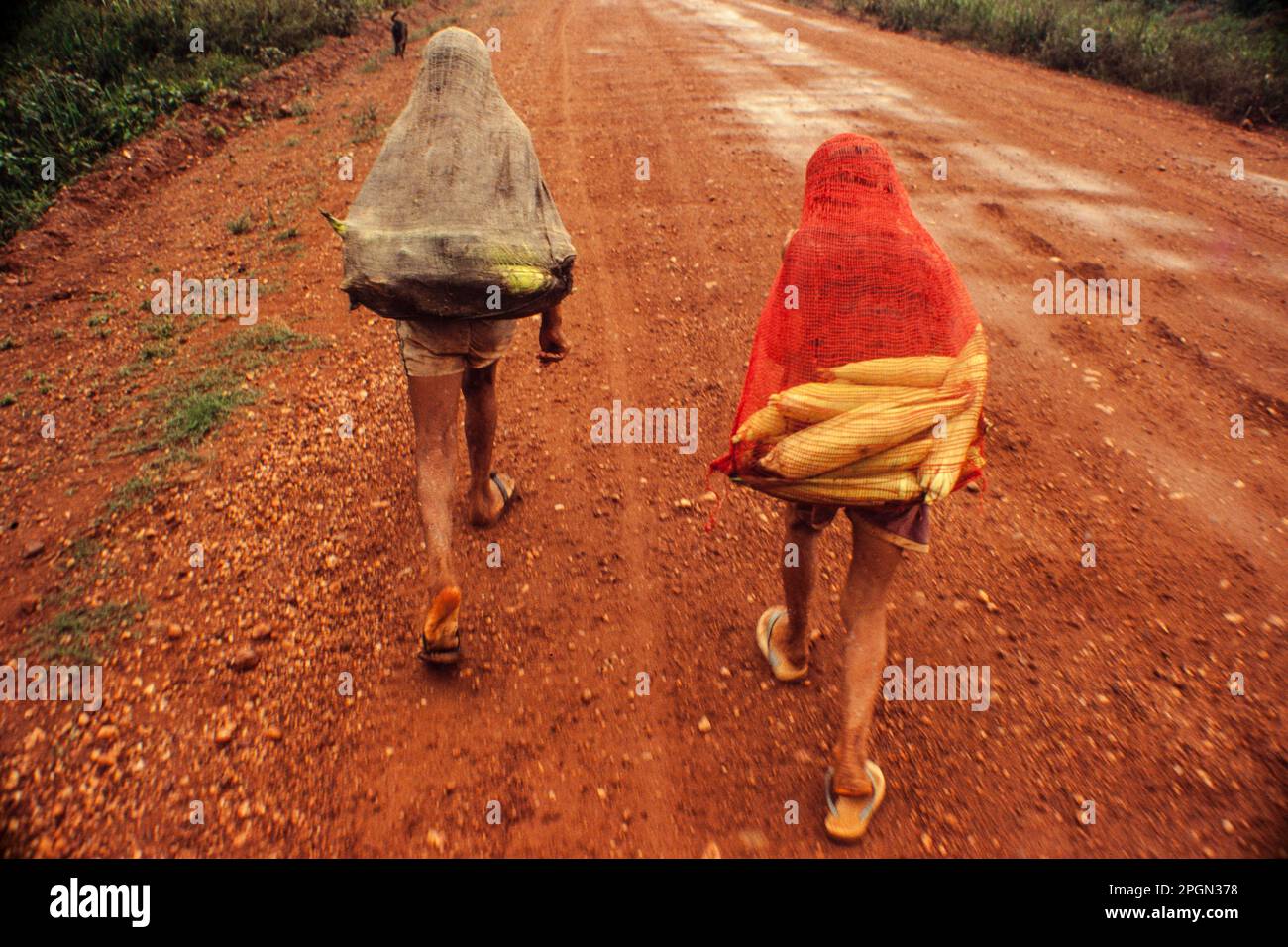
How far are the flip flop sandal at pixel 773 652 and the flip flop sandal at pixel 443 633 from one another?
1.10 m

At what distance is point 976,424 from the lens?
1.88 meters

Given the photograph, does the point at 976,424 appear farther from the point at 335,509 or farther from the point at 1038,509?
the point at 335,509

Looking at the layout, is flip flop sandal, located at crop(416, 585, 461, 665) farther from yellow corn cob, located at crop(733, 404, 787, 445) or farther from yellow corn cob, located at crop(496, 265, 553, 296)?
yellow corn cob, located at crop(733, 404, 787, 445)

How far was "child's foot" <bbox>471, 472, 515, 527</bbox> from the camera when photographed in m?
3.29

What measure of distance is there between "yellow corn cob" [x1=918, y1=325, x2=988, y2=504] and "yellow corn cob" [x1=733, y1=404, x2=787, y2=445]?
0.37 meters

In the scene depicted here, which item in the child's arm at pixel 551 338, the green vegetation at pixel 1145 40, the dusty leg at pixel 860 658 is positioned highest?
the green vegetation at pixel 1145 40

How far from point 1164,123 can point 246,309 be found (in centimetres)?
1006

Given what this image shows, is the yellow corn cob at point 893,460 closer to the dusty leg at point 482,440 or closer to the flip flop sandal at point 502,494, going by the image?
the dusty leg at point 482,440

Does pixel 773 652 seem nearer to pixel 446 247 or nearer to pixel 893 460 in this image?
pixel 893 460

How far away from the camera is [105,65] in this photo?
30.7ft

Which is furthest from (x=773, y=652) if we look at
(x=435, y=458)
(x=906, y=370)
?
(x=435, y=458)

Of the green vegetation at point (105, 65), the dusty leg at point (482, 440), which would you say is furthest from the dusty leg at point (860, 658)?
the green vegetation at point (105, 65)

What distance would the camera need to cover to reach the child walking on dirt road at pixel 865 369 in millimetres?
1797

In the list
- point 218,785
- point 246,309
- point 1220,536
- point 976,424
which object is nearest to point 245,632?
point 218,785
